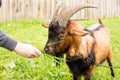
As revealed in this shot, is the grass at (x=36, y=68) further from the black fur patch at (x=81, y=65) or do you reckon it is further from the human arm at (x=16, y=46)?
the human arm at (x=16, y=46)

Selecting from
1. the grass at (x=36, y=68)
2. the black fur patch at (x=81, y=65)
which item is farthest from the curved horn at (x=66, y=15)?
the black fur patch at (x=81, y=65)

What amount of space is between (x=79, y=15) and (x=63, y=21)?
1136cm

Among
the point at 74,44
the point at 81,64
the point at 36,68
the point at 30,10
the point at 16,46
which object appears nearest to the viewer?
the point at 16,46

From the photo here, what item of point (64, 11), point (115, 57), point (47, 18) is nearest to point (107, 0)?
point (47, 18)

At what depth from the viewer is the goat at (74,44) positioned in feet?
19.6

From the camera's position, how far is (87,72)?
22.1 ft

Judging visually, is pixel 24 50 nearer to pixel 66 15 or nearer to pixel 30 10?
pixel 66 15

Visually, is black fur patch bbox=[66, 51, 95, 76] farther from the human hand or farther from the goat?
the human hand

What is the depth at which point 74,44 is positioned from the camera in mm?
6250

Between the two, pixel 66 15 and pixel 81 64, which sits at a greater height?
pixel 66 15

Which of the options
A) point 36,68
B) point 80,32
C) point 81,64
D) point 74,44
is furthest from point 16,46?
point 36,68

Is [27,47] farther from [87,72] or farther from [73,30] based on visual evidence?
[87,72]

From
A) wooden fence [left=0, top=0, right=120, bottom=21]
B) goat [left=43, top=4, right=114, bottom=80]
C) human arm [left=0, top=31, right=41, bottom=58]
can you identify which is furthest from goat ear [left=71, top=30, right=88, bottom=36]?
wooden fence [left=0, top=0, right=120, bottom=21]

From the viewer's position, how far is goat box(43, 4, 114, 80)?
235 inches
